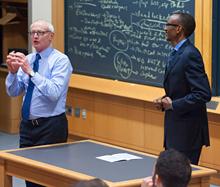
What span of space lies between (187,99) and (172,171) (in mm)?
1781

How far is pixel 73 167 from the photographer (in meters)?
4.66

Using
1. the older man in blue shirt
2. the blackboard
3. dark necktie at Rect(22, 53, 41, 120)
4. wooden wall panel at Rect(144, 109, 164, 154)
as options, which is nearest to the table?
the older man in blue shirt

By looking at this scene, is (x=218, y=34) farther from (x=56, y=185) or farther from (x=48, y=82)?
(x=56, y=185)

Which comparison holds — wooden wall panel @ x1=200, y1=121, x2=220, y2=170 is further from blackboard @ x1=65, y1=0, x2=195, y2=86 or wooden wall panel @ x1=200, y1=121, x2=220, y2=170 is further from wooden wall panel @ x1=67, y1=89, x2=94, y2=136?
wooden wall panel @ x1=67, y1=89, x2=94, y2=136

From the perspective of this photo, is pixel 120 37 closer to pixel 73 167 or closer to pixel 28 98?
pixel 28 98

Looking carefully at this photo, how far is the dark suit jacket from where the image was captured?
5219 millimetres

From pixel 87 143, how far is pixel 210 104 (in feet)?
5.77

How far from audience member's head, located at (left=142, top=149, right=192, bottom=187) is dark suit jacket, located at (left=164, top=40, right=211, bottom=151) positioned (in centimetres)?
167

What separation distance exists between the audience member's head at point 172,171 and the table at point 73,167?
74cm

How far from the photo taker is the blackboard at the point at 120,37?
738cm

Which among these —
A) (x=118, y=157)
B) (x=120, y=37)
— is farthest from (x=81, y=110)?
(x=118, y=157)

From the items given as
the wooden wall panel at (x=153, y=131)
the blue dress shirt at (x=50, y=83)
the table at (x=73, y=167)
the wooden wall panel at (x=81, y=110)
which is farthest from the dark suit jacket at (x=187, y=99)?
the wooden wall panel at (x=81, y=110)

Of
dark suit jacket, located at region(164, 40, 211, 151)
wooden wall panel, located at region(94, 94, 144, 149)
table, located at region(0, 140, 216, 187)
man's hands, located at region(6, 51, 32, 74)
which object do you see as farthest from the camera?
wooden wall panel, located at region(94, 94, 144, 149)

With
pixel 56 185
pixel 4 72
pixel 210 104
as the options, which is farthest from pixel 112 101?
pixel 56 185
